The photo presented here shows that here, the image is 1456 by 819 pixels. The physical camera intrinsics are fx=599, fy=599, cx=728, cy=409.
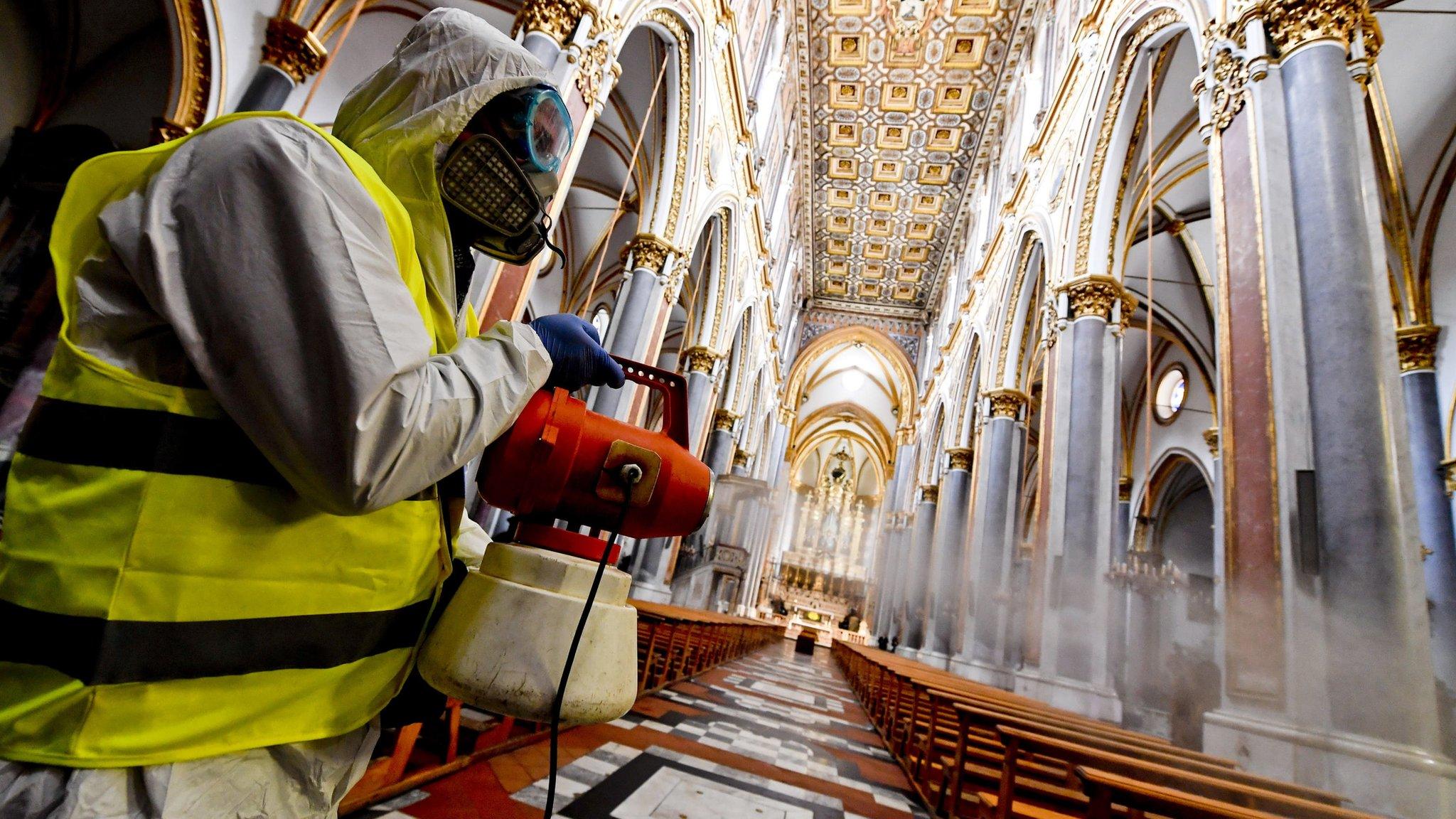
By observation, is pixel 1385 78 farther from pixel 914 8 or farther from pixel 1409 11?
pixel 914 8

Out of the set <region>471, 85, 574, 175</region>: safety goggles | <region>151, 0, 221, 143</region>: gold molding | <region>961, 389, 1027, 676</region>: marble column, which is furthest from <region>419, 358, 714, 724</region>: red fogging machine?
<region>961, 389, 1027, 676</region>: marble column

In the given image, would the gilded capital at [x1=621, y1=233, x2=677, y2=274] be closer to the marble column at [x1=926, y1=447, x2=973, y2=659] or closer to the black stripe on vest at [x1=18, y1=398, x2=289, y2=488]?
the marble column at [x1=926, y1=447, x2=973, y2=659]

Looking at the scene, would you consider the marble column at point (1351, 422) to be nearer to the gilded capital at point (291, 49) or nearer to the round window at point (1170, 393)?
the gilded capital at point (291, 49)

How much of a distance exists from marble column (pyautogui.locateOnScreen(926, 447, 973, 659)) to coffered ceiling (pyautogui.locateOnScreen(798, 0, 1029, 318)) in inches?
306

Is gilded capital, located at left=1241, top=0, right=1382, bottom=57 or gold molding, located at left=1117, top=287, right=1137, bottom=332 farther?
gold molding, located at left=1117, top=287, right=1137, bottom=332

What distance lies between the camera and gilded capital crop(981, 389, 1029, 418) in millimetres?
8867

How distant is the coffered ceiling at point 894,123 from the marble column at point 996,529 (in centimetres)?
771

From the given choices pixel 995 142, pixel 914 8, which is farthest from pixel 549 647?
pixel 995 142

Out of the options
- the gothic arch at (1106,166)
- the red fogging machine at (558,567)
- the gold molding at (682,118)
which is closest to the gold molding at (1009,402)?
the gothic arch at (1106,166)

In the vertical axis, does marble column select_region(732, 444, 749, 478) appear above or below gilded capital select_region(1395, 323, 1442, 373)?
below

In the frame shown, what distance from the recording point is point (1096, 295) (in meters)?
5.95

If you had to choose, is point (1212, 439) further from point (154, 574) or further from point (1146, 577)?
point (154, 574)

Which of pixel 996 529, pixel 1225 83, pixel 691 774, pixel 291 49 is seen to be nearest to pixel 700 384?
pixel 996 529

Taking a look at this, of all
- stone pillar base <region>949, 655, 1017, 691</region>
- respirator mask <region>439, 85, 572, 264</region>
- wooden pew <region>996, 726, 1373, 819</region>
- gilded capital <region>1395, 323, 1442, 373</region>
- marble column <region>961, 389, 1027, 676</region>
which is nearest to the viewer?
respirator mask <region>439, 85, 572, 264</region>
